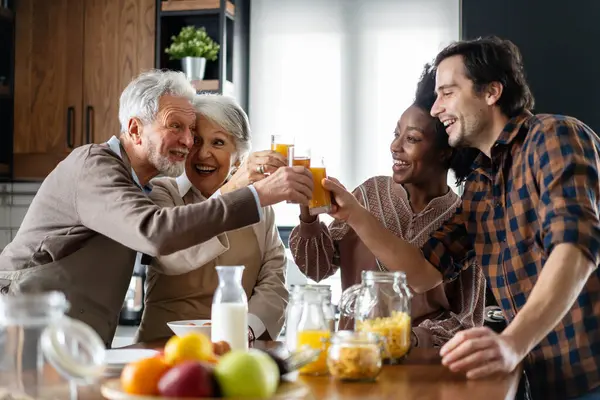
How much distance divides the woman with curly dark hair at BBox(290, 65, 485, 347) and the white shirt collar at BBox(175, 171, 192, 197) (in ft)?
1.15

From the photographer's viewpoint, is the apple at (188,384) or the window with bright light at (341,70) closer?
the apple at (188,384)

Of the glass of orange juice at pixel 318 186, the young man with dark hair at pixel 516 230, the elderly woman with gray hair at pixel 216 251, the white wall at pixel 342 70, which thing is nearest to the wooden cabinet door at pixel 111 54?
the white wall at pixel 342 70

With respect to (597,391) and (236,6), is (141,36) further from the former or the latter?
(597,391)

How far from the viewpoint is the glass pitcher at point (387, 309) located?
67.8 inches

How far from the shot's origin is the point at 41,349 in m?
1.00

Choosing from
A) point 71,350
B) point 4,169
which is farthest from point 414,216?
point 4,169

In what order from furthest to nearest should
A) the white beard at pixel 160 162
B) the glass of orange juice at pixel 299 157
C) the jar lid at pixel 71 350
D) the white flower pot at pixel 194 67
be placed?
the white flower pot at pixel 194 67
the white beard at pixel 160 162
the glass of orange juice at pixel 299 157
the jar lid at pixel 71 350

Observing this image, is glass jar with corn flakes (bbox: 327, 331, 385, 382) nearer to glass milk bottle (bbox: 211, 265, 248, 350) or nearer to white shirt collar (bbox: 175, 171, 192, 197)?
glass milk bottle (bbox: 211, 265, 248, 350)

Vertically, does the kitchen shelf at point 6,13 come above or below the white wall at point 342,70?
above

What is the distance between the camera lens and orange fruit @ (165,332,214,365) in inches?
51.5

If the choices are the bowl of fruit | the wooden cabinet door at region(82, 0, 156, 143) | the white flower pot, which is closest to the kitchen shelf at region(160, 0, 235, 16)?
the wooden cabinet door at region(82, 0, 156, 143)

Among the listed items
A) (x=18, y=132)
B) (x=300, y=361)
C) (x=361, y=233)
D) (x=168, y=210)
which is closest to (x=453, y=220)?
(x=361, y=233)

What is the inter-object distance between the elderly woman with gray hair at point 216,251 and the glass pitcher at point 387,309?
0.52 m

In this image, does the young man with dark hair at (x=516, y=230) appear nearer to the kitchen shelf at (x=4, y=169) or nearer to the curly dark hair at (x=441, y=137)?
the curly dark hair at (x=441, y=137)
